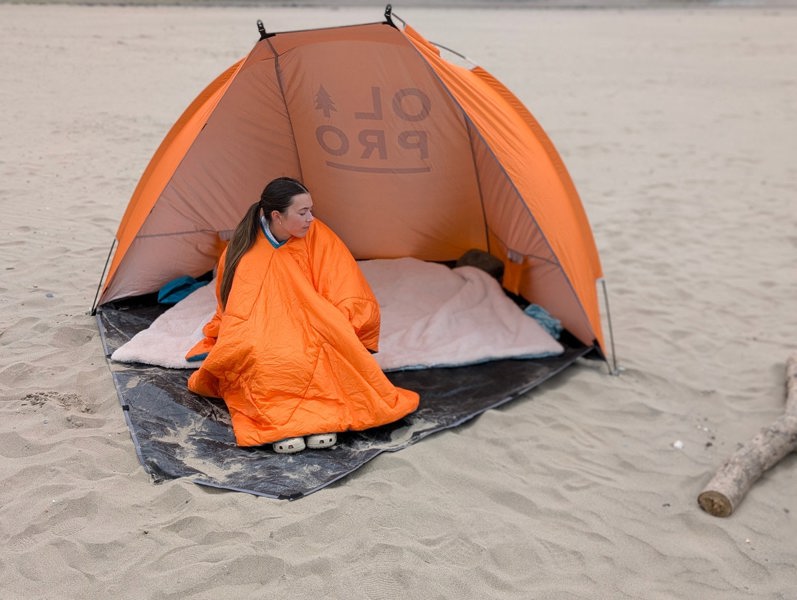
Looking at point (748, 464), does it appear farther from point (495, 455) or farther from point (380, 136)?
point (380, 136)

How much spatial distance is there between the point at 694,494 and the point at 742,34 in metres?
20.9

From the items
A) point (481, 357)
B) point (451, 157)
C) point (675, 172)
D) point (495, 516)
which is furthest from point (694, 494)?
point (675, 172)

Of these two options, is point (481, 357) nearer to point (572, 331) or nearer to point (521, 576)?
point (572, 331)

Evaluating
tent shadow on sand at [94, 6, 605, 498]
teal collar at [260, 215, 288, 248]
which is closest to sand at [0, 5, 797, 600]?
tent shadow on sand at [94, 6, 605, 498]

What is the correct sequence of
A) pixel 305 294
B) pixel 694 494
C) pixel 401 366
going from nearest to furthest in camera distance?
pixel 694 494, pixel 305 294, pixel 401 366

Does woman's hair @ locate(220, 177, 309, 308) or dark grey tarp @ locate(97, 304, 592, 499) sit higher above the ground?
woman's hair @ locate(220, 177, 309, 308)

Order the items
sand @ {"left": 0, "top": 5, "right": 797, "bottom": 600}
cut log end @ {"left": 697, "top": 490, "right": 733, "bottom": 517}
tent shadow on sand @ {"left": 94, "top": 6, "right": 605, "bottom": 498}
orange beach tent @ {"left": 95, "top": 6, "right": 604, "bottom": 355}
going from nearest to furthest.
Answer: sand @ {"left": 0, "top": 5, "right": 797, "bottom": 600}
cut log end @ {"left": 697, "top": 490, "right": 733, "bottom": 517}
tent shadow on sand @ {"left": 94, "top": 6, "right": 605, "bottom": 498}
orange beach tent @ {"left": 95, "top": 6, "right": 604, "bottom": 355}

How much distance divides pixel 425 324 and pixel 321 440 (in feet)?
4.37

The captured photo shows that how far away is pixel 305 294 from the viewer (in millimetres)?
3510

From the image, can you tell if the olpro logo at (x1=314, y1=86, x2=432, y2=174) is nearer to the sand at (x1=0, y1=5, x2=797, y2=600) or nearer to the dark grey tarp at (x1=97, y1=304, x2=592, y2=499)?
the dark grey tarp at (x1=97, y1=304, x2=592, y2=499)

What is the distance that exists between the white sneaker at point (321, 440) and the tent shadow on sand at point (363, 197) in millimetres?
39

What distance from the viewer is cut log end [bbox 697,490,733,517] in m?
3.10

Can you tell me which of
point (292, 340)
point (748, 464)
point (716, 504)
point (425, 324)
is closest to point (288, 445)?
point (292, 340)

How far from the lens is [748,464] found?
10.7 ft
